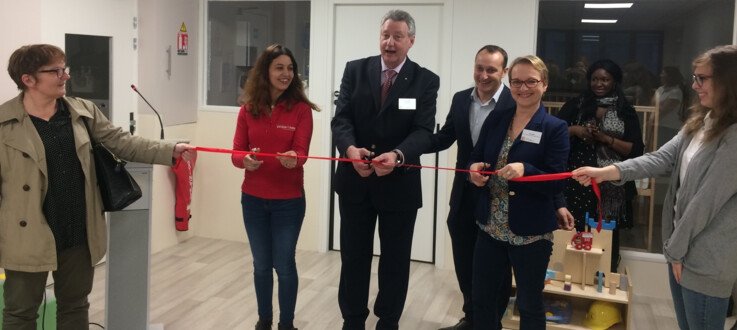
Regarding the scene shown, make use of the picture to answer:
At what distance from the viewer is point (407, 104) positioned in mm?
3260

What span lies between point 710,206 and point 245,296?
3.20 m

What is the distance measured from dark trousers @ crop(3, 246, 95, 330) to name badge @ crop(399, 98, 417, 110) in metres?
1.56

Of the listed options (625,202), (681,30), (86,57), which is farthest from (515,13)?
(86,57)

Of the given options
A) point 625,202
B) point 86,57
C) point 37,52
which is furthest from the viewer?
point 86,57

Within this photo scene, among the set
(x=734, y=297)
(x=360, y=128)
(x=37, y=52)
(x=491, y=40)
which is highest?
(x=491, y=40)

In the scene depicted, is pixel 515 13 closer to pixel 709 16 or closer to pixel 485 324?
pixel 709 16

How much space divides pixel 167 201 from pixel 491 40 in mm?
3040

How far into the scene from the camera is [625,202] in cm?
462

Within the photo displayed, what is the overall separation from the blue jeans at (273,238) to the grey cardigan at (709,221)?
5.92 ft

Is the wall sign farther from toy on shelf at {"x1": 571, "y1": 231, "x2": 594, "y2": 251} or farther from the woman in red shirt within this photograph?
toy on shelf at {"x1": 571, "y1": 231, "x2": 594, "y2": 251}

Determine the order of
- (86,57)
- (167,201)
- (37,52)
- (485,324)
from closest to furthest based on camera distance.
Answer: (37,52)
(485,324)
(86,57)
(167,201)

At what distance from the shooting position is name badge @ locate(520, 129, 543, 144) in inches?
114

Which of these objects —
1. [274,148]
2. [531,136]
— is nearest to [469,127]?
[531,136]

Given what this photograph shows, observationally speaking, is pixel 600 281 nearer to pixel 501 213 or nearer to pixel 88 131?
pixel 501 213
